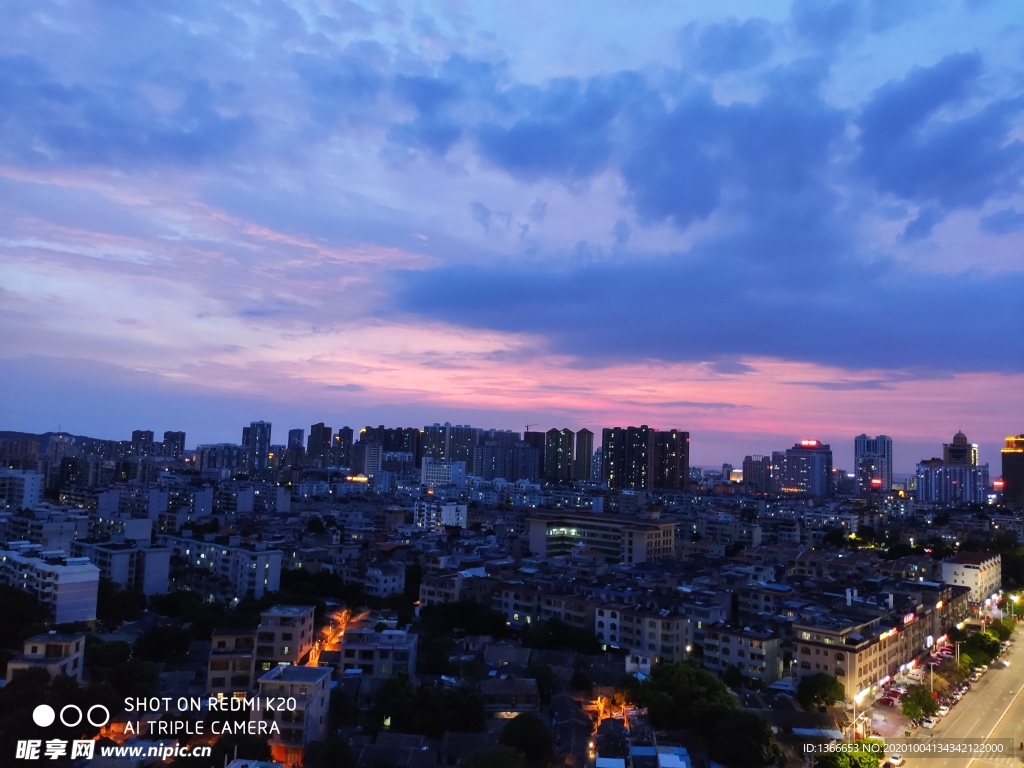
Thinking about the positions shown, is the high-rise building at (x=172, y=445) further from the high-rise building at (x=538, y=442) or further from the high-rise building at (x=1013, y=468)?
the high-rise building at (x=1013, y=468)

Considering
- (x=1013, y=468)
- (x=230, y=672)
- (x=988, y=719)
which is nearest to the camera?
(x=230, y=672)

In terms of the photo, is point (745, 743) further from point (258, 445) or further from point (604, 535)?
point (258, 445)

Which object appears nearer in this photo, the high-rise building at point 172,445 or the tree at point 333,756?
the tree at point 333,756

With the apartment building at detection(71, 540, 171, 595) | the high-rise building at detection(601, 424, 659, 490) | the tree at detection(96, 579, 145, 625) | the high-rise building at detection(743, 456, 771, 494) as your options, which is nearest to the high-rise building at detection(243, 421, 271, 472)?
the high-rise building at detection(601, 424, 659, 490)

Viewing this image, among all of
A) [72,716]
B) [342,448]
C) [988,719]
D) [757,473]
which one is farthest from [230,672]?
[757,473]

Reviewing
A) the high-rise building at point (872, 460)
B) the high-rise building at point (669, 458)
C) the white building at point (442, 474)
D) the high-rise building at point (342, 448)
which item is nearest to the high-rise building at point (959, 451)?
the high-rise building at point (872, 460)

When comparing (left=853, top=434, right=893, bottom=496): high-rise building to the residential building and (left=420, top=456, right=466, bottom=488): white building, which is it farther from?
the residential building
